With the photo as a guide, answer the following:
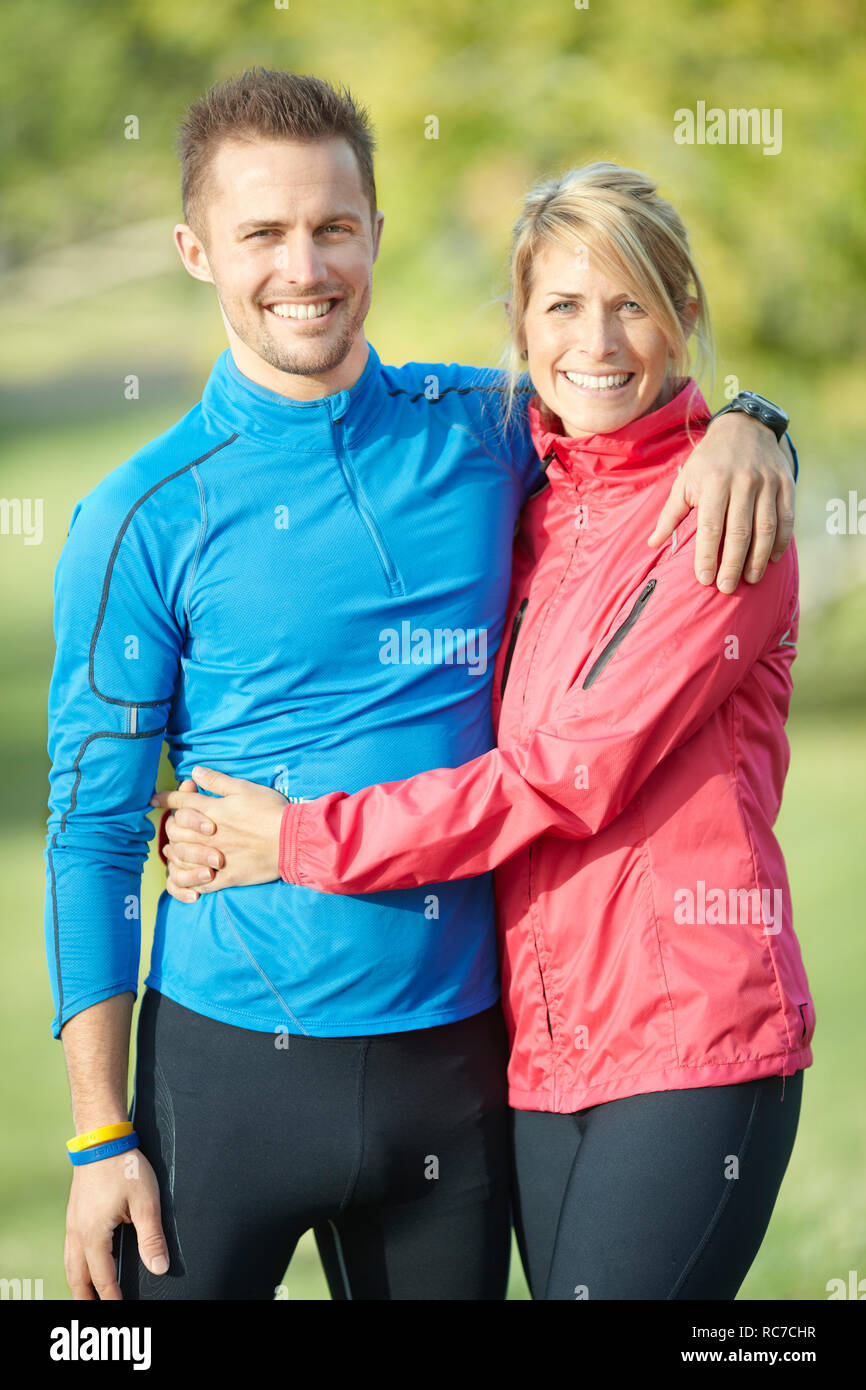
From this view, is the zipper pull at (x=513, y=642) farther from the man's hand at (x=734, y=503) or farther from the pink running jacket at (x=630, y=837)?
the man's hand at (x=734, y=503)

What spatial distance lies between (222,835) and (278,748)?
0.14 m

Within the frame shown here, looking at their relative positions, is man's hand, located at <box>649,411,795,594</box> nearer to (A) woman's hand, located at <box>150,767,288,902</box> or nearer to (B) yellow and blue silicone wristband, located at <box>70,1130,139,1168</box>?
(A) woman's hand, located at <box>150,767,288,902</box>

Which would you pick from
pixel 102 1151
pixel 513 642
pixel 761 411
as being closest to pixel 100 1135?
pixel 102 1151

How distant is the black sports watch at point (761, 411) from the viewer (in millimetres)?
A: 1894

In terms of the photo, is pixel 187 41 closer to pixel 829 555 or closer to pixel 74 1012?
pixel 829 555

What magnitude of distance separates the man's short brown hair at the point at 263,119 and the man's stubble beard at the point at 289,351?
147 mm

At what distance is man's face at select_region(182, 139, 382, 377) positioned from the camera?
179cm

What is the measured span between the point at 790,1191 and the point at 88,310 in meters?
8.43

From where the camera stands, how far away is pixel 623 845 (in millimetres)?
1745

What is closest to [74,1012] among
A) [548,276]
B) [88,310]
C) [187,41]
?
[548,276]

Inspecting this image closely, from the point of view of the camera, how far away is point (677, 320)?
1.84 metres

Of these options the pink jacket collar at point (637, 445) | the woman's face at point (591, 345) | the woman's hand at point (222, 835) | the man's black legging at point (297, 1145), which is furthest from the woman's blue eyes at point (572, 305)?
the man's black legging at point (297, 1145)

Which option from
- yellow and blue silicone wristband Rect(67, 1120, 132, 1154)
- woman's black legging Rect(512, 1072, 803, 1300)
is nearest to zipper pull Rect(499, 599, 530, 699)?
woman's black legging Rect(512, 1072, 803, 1300)

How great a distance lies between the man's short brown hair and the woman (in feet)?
0.97
